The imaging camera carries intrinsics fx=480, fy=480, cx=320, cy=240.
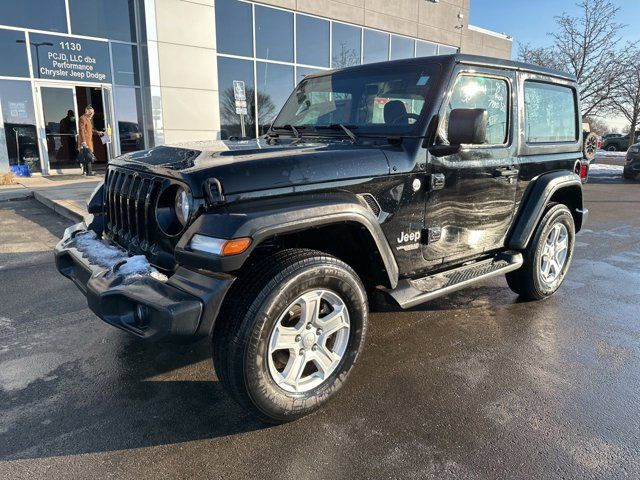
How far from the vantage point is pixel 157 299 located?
88.0 inches

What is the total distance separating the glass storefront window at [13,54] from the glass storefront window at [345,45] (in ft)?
31.2

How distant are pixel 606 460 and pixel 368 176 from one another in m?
1.88

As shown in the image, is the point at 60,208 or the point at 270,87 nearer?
the point at 60,208

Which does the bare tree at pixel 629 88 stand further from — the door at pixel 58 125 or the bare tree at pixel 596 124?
the door at pixel 58 125

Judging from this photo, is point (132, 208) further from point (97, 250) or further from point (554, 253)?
point (554, 253)

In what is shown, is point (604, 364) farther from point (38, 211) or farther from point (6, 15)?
point (6, 15)

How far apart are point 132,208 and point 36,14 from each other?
1182 cm

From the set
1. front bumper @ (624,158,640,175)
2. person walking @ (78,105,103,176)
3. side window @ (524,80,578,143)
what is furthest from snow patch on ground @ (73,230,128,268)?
front bumper @ (624,158,640,175)

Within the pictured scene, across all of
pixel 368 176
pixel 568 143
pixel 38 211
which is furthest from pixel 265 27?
pixel 368 176

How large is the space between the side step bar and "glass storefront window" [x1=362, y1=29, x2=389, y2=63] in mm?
15718

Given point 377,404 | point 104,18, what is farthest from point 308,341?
point 104,18

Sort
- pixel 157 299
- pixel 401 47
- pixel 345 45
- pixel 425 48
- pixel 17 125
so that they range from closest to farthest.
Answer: pixel 157 299
pixel 17 125
pixel 345 45
pixel 401 47
pixel 425 48

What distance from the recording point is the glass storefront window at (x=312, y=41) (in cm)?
1617

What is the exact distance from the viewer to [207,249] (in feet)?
7.44
